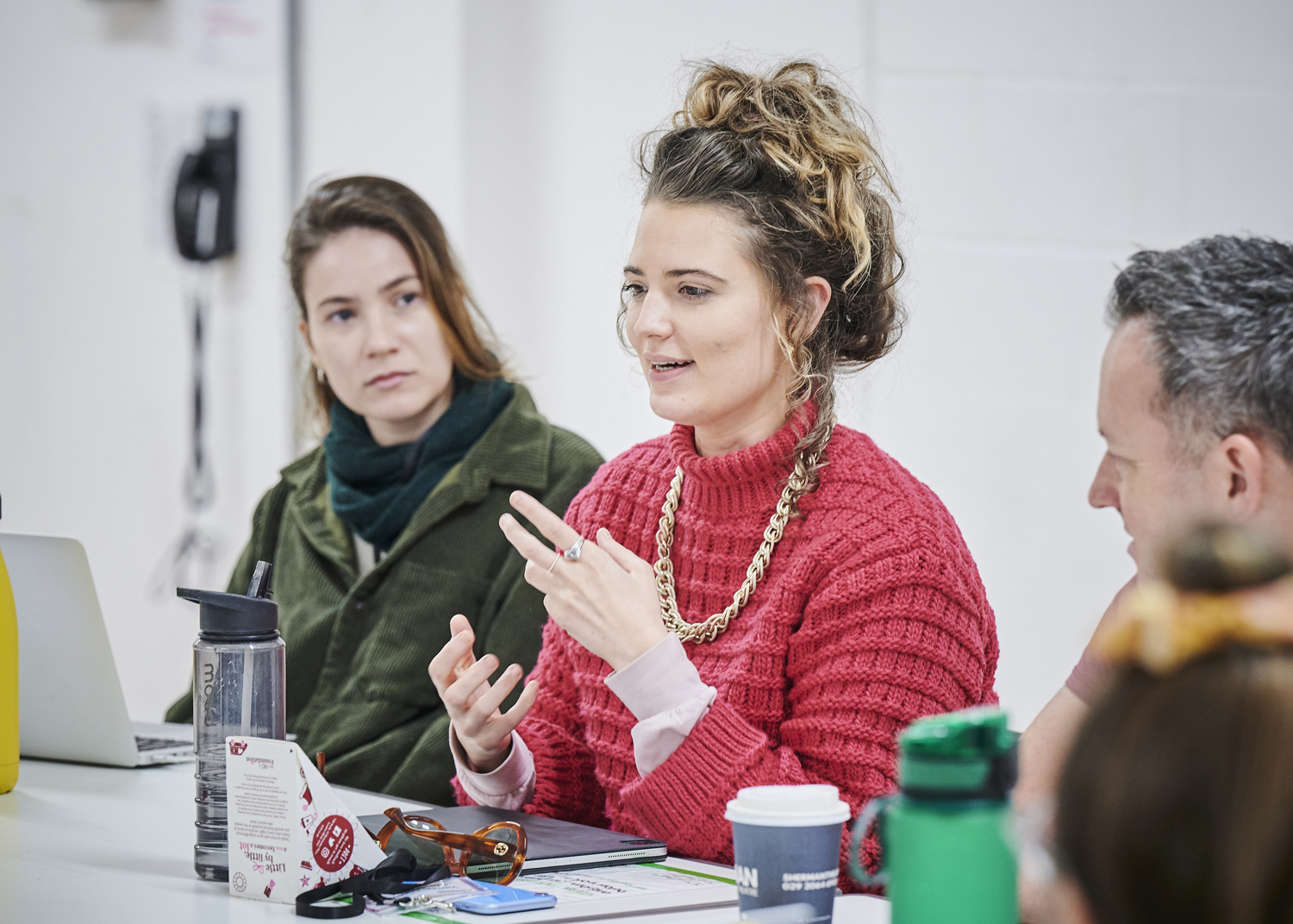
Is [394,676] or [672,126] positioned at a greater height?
[672,126]

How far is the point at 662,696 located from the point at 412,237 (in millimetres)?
1163

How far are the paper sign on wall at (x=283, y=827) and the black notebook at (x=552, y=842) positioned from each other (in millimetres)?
86

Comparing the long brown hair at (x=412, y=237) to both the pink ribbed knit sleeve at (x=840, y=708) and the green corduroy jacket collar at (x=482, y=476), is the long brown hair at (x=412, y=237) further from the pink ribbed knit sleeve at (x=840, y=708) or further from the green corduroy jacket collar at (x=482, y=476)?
the pink ribbed knit sleeve at (x=840, y=708)

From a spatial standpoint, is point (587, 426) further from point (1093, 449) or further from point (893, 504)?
point (893, 504)

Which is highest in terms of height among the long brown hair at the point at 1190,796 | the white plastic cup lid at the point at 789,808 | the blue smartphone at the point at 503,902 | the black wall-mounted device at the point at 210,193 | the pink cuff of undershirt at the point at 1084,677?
the black wall-mounted device at the point at 210,193

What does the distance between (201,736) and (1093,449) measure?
4.98 ft

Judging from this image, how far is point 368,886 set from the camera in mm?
1142

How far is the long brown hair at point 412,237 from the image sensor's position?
7.53 feet

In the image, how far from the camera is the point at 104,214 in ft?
10.9

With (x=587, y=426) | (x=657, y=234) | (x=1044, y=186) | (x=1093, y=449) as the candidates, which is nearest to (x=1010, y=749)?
(x=657, y=234)

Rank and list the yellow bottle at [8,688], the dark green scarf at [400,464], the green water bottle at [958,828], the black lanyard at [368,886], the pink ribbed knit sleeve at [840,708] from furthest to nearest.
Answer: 1. the dark green scarf at [400,464]
2. the yellow bottle at [8,688]
3. the pink ribbed knit sleeve at [840,708]
4. the black lanyard at [368,886]
5. the green water bottle at [958,828]

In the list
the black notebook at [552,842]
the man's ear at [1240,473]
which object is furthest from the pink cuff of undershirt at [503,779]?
the man's ear at [1240,473]

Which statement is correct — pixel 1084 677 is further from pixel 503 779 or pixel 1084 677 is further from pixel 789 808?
pixel 503 779

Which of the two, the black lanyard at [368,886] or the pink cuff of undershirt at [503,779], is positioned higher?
the black lanyard at [368,886]
